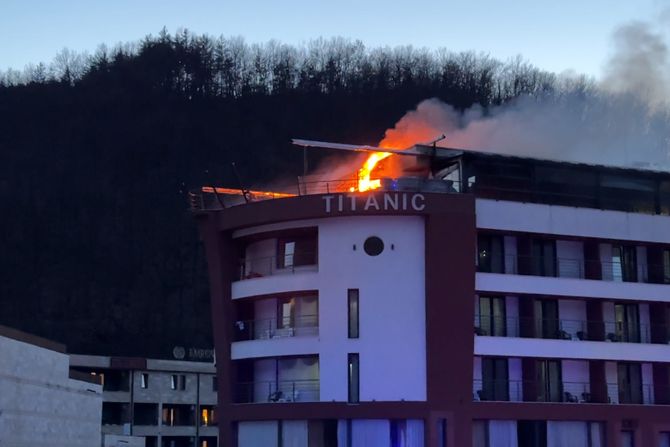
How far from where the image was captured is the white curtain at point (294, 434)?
57.2m

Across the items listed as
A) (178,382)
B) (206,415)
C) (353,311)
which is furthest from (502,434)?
(206,415)

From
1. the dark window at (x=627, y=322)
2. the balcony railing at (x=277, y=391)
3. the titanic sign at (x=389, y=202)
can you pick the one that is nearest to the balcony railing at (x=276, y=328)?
the balcony railing at (x=277, y=391)

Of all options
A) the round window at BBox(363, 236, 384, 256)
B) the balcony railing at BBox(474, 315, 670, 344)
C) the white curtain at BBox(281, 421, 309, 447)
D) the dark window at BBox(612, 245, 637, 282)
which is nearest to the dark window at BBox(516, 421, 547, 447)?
the balcony railing at BBox(474, 315, 670, 344)

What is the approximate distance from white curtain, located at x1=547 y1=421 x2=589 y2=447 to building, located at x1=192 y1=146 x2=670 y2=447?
0.08 metres

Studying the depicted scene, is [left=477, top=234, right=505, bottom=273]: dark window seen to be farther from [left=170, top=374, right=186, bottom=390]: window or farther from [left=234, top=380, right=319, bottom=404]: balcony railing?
[left=170, top=374, right=186, bottom=390]: window

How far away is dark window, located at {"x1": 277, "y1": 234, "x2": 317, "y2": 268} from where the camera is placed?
2392 inches

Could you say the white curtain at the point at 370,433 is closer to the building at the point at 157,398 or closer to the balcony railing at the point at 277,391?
the balcony railing at the point at 277,391

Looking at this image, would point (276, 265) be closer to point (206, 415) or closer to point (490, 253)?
point (490, 253)

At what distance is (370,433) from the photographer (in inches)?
2203

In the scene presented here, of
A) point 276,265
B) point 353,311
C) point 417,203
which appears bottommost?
point 353,311

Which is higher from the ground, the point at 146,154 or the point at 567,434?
the point at 146,154

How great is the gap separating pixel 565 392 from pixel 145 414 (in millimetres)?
61718

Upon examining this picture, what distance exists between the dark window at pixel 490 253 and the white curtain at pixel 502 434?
7.99m

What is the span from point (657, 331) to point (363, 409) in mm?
18524
